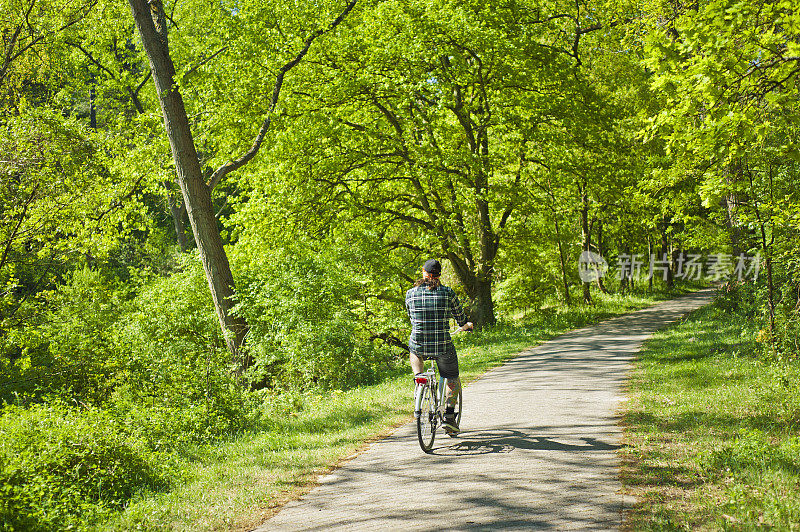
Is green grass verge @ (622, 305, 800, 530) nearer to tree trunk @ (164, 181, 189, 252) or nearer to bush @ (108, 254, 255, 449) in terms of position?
bush @ (108, 254, 255, 449)

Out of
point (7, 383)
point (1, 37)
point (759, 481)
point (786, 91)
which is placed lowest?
point (759, 481)

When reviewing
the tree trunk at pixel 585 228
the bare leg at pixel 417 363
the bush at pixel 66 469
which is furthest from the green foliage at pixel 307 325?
→ the tree trunk at pixel 585 228

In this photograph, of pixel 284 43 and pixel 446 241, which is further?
pixel 446 241

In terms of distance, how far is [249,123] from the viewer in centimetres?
1838

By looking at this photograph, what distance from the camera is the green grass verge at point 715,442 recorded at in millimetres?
4973

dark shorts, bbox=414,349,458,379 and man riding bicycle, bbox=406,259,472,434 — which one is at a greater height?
man riding bicycle, bbox=406,259,472,434

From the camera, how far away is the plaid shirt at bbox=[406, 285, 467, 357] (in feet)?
25.8

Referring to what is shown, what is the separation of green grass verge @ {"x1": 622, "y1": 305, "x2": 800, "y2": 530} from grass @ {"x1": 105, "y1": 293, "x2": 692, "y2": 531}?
3.47 m

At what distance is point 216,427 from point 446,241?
13.0 meters

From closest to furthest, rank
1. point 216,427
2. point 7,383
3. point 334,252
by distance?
point 216,427
point 7,383
point 334,252

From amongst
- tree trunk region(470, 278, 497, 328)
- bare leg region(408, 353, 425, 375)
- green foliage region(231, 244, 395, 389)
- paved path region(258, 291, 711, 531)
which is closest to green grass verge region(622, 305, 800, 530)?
paved path region(258, 291, 711, 531)

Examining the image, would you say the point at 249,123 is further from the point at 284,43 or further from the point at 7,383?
the point at 7,383

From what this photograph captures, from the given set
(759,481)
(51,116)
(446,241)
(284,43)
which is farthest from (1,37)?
(759,481)

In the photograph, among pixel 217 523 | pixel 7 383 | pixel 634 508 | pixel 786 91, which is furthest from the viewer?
pixel 7 383
